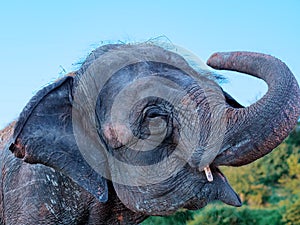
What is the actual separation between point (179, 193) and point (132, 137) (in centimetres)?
40

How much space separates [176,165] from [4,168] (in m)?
1.29

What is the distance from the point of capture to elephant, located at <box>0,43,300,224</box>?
2977 mm

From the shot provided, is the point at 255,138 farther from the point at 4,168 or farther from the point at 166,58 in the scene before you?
the point at 4,168

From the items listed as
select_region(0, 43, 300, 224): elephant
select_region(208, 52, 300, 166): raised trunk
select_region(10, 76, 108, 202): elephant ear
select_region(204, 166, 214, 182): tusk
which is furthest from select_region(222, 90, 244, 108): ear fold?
select_region(10, 76, 108, 202): elephant ear

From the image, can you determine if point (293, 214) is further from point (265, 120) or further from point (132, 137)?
point (265, 120)

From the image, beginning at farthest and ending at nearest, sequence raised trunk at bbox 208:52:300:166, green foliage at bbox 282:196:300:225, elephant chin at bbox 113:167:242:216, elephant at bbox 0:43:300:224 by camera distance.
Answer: green foliage at bbox 282:196:300:225
elephant chin at bbox 113:167:242:216
elephant at bbox 0:43:300:224
raised trunk at bbox 208:52:300:166

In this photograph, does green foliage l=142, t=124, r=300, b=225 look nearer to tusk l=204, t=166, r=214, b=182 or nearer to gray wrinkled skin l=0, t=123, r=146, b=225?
gray wrinkled skin l=0, t=123, r=146, b=225

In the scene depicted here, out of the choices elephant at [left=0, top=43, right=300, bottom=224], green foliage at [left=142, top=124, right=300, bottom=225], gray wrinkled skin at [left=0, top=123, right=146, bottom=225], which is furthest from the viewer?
green foliage at [left=142, top=124, right=300, bottom=225]

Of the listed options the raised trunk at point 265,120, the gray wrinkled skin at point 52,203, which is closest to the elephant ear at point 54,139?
the gray wrinkled skin at point 52,203

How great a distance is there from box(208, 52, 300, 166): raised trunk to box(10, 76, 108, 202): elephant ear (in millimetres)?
803

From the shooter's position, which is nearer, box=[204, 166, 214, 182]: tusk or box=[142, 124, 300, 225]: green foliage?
box=[204, 166, 214, 182]: tusk

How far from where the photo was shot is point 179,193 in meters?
3.23

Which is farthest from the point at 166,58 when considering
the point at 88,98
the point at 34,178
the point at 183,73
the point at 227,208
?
the point at 227,208

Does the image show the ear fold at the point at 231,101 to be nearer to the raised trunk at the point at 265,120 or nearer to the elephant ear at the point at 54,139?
the raised trunk at the point at 265,120
